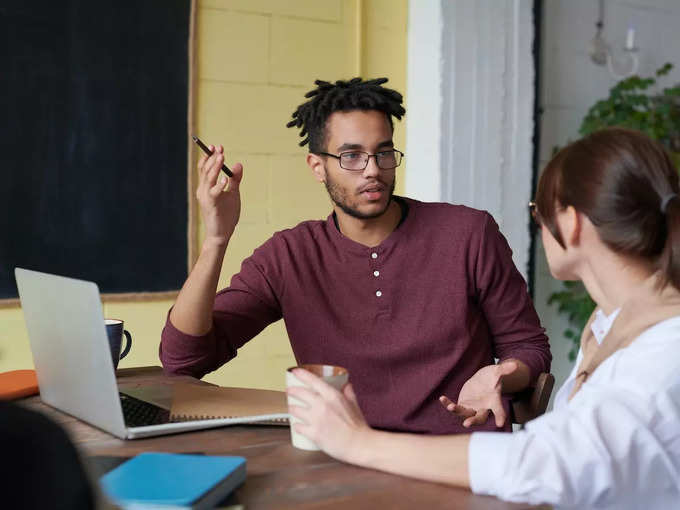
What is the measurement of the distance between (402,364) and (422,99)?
1.26m

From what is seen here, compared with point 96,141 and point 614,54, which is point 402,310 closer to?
point 96,141

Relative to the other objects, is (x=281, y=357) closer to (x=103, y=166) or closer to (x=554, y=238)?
(x=103, y=166)

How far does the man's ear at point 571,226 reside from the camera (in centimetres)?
106

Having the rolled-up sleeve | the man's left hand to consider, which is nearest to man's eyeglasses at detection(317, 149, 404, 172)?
the rolled-up sleeve

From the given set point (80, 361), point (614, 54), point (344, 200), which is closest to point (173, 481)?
point (80, 361)

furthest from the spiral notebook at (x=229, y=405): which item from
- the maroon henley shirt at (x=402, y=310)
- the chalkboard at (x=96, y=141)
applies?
the chalkboard at (x=96, y=141)

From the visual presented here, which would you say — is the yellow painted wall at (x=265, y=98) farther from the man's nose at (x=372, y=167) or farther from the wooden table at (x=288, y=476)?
the wooden table at (x=288, y=476)

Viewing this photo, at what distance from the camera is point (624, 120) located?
300 cm

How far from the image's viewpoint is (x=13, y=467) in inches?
16.8

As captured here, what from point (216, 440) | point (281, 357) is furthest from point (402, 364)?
point (281, 357)

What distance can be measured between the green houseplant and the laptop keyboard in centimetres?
203

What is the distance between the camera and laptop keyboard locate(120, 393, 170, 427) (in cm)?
121

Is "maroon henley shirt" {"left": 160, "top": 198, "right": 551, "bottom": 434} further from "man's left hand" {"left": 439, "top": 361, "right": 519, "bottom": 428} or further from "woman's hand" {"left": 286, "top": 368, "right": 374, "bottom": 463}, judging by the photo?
"woman's hand" {"left": 286, "top": 368, "right": 374, "bottom": 463}

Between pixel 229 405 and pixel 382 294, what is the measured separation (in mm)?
544
